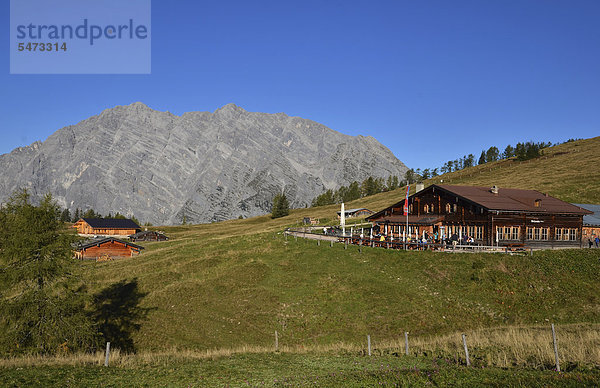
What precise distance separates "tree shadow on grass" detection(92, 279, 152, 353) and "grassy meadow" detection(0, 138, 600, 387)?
76cm

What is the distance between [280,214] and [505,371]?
13813 cm

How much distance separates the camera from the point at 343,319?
1276 inches

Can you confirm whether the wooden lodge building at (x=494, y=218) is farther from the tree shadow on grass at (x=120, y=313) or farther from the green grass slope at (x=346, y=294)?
the tree shadow on grass at (x=120, y=313)

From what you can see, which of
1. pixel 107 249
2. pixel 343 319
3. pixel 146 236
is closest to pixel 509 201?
pixel 343 319

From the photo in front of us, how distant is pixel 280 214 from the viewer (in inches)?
6029

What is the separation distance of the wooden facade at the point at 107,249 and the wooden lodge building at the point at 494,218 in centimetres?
4808

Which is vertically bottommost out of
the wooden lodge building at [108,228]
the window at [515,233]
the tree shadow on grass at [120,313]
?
the tree shadow on grass at [120,313]

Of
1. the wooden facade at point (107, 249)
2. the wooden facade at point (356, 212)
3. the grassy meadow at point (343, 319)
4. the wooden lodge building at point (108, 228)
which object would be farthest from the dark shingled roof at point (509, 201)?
the wooden lodge building at point (108, 228)

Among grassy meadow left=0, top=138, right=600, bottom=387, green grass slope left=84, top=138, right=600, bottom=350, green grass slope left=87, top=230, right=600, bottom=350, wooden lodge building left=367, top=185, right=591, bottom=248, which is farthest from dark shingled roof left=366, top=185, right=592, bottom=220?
green grass slope left=84, top=138, right=600, bottom=350

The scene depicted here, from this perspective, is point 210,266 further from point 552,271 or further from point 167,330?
point 552,271

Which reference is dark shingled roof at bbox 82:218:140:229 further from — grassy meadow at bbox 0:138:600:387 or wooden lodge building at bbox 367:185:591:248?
wooden lodge building at bbox 367:185:591:248

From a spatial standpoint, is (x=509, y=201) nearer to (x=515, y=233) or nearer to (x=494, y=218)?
(x=515, y=233)

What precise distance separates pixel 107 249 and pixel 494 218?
64524 mm

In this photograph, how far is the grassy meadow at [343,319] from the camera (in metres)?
16.8
